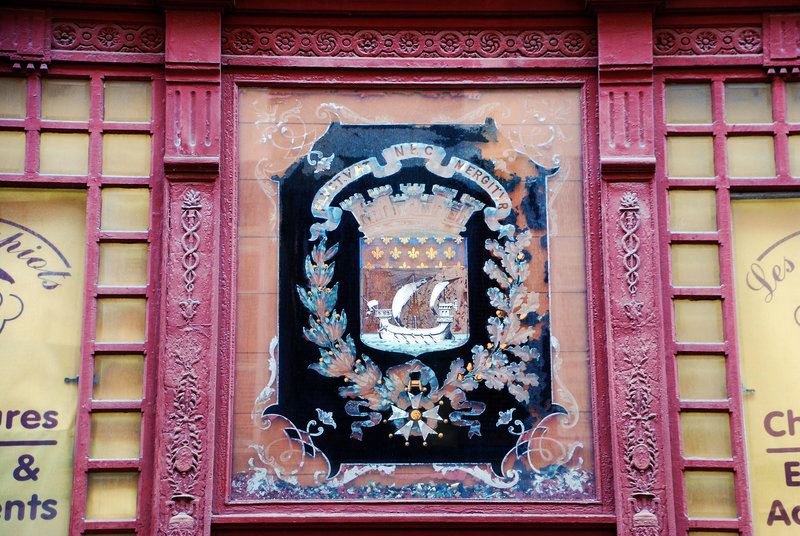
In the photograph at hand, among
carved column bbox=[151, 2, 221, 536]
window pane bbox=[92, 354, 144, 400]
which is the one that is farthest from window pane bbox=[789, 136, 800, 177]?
window pane bbox=[92, 354, 144, 400]

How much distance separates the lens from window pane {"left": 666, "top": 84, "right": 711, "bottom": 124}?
6.23 m

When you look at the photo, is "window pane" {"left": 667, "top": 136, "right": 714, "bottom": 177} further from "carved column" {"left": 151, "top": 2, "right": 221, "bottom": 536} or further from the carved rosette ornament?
"carved column" {"left": 151, "top": 2, "right": 221, "bottom": 536}

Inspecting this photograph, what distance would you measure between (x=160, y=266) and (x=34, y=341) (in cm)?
Result: 98

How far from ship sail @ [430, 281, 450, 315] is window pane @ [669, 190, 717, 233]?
1.63 m

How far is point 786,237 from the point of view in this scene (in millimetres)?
6098

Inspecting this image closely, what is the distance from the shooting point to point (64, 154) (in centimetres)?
609

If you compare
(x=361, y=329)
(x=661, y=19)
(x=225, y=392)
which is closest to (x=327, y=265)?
(x=361, y=329)

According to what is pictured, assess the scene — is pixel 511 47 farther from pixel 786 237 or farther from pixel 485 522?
pixel 485 522

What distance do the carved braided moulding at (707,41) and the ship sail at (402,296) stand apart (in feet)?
7.88

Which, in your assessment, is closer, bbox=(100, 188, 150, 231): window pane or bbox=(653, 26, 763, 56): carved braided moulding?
bbox=(100, 188, 150, 231): window pane

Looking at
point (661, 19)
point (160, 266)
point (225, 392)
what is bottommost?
point (225, 392)

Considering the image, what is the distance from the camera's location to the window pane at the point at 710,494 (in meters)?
5.72

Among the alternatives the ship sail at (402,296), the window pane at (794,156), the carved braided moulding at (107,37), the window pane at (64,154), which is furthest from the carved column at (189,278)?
the window pane at (794,156)

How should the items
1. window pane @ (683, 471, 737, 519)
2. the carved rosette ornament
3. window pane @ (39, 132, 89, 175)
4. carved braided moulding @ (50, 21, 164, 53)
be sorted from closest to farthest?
1. the carved rosette ornament
2. window pane @ (683, 471, 737, 519)
3. window pane @ (39, 132, 89, 175)
4. carved braided moulding @ (50, 21, 164, 53)
